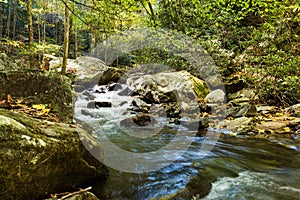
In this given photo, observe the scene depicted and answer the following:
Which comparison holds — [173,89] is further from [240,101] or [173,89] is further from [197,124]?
[197,124]

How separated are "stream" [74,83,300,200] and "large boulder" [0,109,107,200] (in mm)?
477

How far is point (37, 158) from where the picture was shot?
70.4 inches

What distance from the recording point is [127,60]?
74.9 ft

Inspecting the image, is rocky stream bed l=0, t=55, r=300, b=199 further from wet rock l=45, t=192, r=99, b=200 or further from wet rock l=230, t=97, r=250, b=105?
wet rock l=45, t=192, r=99, b=200

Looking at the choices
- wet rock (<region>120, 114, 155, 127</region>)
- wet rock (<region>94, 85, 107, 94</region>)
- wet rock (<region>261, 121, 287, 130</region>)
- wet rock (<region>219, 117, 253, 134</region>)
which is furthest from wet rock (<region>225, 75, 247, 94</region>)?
wet rock (<region>94, 85, 107, 94</region>)

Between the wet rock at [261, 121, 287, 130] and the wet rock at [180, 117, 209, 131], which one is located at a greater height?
the wet rock at [261, 121, 287, 130]

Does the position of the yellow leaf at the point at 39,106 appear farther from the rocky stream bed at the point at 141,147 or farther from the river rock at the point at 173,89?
the river rock at the point at 173,89

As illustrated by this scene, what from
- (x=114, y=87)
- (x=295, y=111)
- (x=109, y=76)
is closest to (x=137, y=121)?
(x=295, y=111)

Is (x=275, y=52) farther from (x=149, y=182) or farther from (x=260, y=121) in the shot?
(x=149, y=182)

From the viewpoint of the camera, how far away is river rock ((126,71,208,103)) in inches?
357

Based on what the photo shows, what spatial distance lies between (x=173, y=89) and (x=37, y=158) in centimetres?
788

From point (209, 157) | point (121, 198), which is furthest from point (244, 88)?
point (121, 198)

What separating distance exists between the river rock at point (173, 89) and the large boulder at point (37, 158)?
704cm

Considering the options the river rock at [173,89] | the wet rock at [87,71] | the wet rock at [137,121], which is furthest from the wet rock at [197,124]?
the wet rock at [87,71]
